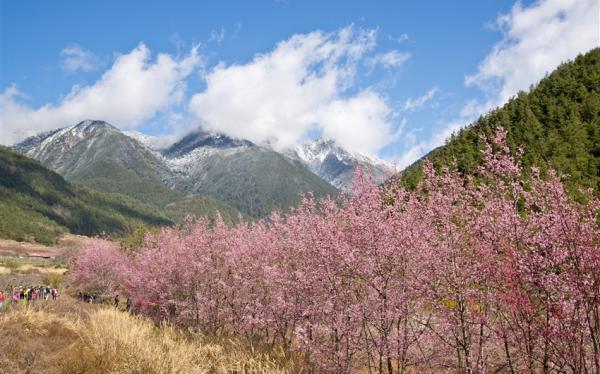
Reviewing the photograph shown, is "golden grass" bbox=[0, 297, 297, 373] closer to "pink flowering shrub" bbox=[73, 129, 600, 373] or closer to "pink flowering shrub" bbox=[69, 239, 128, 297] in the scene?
"pink flowering shrub" bbox=[73, 129, 600, 373]

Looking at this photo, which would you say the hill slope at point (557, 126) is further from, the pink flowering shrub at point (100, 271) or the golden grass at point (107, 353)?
the golden grass at point (107, 353)

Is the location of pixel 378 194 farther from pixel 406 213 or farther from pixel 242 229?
pixel 242 229

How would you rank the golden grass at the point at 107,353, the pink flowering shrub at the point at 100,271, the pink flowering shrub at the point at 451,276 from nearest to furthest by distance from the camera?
1. the pink flowering shrub at the point at 451,276
2. the golden grass at the point at 107,353
3. the pink flowering shrub at the point at 100,271

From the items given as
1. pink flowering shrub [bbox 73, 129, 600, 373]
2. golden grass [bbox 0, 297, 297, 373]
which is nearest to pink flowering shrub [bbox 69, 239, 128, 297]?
golden grass [bbox 0, 297, 297, 373]

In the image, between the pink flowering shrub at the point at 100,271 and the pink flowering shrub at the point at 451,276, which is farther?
the pink flowering shrub at the point at 100,271

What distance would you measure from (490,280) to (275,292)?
8.36 meters

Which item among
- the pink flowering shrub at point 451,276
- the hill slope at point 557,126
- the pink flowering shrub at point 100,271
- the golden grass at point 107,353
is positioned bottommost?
the golden grass at point 107,353

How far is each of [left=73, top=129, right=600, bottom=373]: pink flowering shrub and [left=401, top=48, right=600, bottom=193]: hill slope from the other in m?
33.4

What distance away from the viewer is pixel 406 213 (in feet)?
33.5

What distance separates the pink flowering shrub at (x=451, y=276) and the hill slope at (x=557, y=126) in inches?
1316

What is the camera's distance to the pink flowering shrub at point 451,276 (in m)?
6.28

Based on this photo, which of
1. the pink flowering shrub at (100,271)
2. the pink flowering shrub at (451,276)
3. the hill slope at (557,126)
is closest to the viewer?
the pink flowering shrub at (451,276)

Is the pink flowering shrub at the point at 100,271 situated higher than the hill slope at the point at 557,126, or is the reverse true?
the hill slope at the point at 557,126

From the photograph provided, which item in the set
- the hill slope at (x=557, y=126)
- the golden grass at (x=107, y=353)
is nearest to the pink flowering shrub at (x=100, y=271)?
the golden grass at (x=107, y=353)
